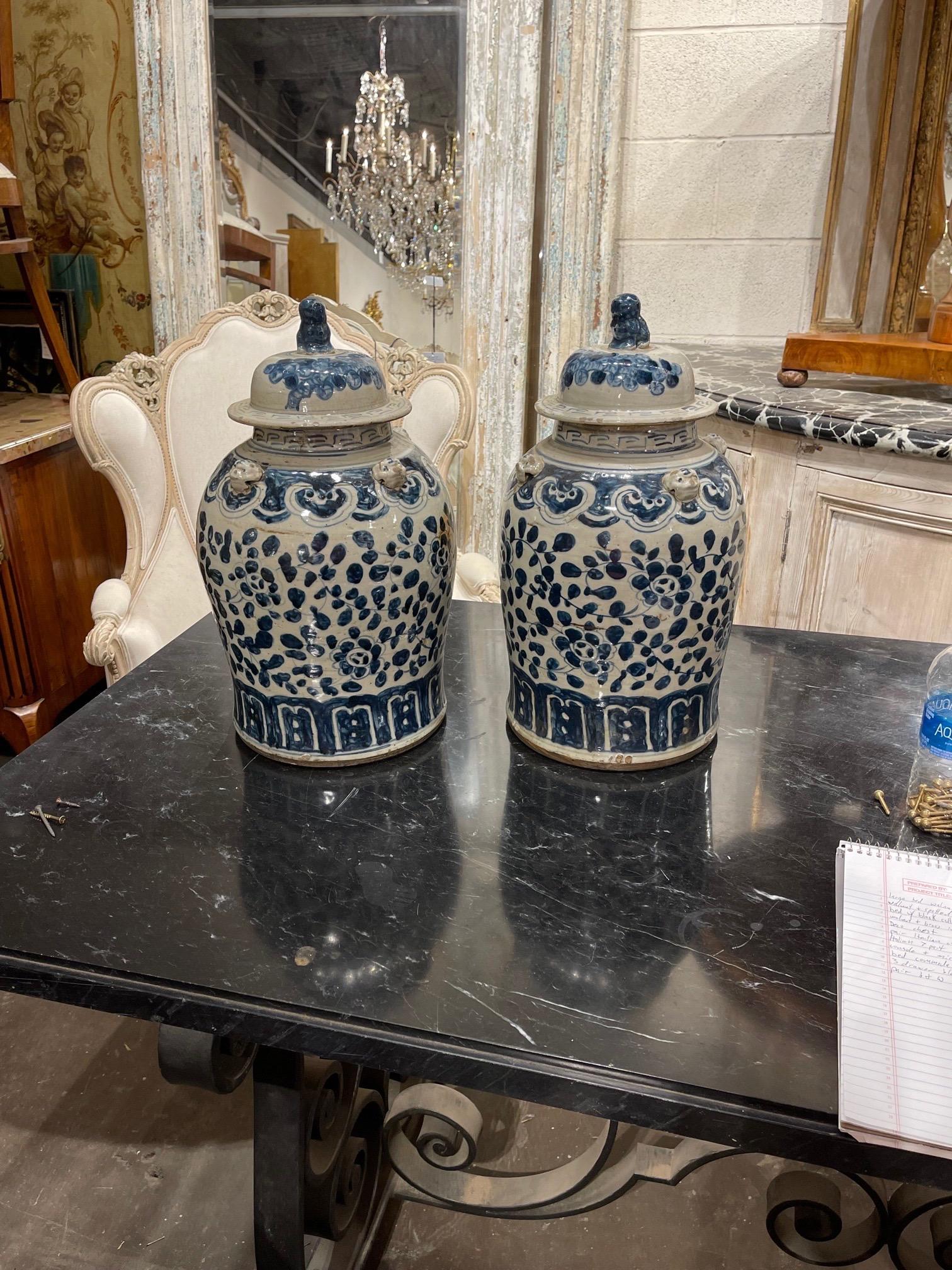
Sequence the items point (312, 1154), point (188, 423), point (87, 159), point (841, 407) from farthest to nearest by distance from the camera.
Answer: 1. point (87, 159)
2. point (188, 423)
3. point (841, 407)
4. point (312, 1154)

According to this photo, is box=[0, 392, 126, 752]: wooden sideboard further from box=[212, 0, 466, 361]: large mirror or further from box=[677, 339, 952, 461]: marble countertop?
box=[677, 339, 952, 461]: marble countertop

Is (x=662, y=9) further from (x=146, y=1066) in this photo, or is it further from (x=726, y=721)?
(x=146, y=1066)

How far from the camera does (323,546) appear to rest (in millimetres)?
786

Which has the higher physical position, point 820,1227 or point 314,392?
point 314,392

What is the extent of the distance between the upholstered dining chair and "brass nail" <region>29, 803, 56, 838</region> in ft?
3.25

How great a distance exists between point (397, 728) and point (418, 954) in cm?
27

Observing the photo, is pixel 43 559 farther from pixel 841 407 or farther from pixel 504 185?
pixel 841 407

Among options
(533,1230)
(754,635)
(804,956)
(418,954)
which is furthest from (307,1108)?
(754,635)

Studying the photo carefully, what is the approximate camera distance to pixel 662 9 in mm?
2143

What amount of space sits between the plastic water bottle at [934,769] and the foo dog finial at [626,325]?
15.1 inches

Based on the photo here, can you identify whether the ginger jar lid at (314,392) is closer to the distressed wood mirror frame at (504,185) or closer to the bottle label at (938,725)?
the bottle label at (938,725)

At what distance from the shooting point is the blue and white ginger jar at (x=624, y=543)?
778mm

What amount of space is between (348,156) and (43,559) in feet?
3.56

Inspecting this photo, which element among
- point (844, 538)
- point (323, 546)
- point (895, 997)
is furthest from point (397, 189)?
point (895, 997)
